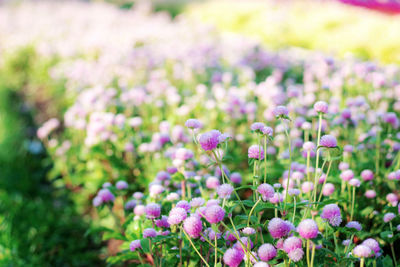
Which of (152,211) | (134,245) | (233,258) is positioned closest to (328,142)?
(233,258)

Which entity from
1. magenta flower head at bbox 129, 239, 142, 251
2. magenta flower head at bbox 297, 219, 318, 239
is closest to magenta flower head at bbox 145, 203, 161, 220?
magenta flower head at bbox 129, 239, 142, 251

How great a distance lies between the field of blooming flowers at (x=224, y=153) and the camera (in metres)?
1.26

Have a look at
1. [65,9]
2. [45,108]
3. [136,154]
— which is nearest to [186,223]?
[136,154]

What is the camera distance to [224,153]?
1287 millimetres

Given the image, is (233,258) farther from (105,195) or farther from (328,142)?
(105,195)

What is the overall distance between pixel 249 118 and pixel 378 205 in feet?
3.81

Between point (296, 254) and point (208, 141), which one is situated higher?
point (208, 141)

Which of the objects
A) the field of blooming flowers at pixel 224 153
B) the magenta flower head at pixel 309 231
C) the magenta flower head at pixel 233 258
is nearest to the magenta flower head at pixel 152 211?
the field of blooming flowers at pixel 224 153

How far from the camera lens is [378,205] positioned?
1.89m

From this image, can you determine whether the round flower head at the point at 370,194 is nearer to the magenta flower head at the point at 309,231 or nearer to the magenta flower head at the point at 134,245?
the magenta flower head at the point at 309,231

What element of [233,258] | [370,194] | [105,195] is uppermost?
[233,258]

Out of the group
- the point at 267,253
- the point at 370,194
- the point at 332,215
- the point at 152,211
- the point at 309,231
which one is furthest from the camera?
the point at 370,194

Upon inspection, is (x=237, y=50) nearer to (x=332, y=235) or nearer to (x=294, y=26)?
(x=294, y=26)

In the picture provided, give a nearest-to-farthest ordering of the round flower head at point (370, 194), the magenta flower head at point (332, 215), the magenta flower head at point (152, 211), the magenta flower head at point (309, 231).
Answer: the magenta flower head at point (309, 231)
the magenta flower head at point (332, 215)
the magenta flower head at point (152, 211)
the round flower head at point (370, 194)
